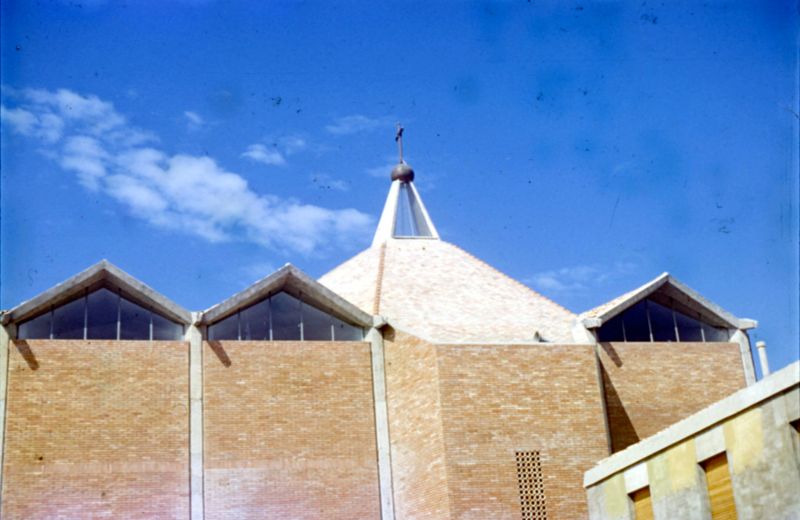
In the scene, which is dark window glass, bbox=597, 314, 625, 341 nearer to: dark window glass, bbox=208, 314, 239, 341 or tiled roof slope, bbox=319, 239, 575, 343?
tiled roof slope, bbox=319, 239, 575, 343

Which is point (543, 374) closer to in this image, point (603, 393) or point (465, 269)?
point (603, 393)

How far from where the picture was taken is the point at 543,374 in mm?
23203

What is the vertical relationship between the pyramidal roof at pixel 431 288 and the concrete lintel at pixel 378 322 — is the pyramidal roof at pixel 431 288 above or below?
above

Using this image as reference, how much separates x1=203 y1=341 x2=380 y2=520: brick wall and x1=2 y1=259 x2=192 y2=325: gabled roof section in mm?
1296

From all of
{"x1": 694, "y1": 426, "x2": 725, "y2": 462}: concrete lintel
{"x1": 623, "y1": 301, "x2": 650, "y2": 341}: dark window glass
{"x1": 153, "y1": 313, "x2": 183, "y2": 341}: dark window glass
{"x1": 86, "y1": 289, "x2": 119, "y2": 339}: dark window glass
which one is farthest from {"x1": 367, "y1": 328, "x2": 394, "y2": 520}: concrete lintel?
{"x1": 694, "y1": 426, "x2": 725, "y2": 462}: concrete lintel

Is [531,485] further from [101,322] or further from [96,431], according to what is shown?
[101,322]

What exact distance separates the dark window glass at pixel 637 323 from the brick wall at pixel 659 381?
0.28m

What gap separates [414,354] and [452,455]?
2.61 m

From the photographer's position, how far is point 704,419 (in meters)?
16.4

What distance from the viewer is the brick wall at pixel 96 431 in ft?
71.1

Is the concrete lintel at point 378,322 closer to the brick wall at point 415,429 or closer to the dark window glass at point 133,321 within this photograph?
the brick wall at point 415,429

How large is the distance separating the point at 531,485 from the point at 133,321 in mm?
9035

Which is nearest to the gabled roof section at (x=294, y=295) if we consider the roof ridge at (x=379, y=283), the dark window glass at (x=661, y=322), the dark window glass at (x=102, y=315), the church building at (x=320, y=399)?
the church building at (x=320, y=399)

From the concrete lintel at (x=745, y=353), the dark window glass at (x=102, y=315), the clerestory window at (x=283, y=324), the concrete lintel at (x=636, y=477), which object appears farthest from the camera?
the concrete lintel at (x=745, y=353)
